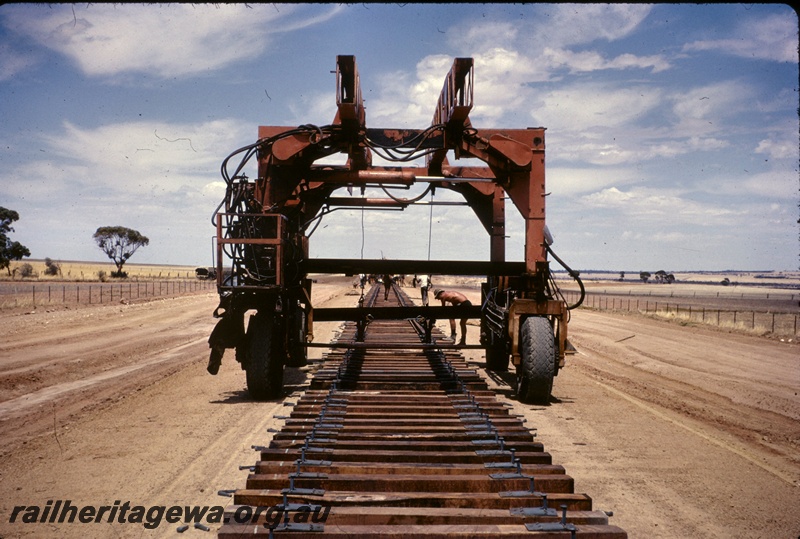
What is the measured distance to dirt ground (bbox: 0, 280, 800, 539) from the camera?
4.95m

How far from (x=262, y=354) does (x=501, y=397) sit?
3709 mm

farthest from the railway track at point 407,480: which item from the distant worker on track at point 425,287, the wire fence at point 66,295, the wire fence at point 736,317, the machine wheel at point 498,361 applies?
the wire fence at point 66,295

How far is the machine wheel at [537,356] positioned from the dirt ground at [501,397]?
319 millimetres

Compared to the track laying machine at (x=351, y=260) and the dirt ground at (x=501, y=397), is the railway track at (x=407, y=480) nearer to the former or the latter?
the dirt ground at (x=501, y=397)

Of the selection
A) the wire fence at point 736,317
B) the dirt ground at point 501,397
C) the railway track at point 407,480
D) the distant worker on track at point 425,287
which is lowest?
the wire fence at point 736,317

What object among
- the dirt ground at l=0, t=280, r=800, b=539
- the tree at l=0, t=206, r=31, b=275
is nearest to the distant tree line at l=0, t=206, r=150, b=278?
the tree at l=0, t=206, r=31, b=275

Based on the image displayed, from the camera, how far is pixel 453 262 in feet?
30.0

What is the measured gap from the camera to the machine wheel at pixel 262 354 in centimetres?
827

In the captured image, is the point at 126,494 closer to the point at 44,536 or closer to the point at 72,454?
the point at 44,536

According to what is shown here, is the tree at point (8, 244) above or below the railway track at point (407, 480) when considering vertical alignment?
above

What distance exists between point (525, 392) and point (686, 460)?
2510 millimetres

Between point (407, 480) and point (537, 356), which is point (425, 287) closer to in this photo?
point (537, 356)

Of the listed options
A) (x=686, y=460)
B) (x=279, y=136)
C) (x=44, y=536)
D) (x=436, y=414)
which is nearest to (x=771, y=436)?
(x=686, y=460)

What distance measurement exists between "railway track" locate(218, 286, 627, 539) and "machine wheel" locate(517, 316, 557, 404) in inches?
61.2
